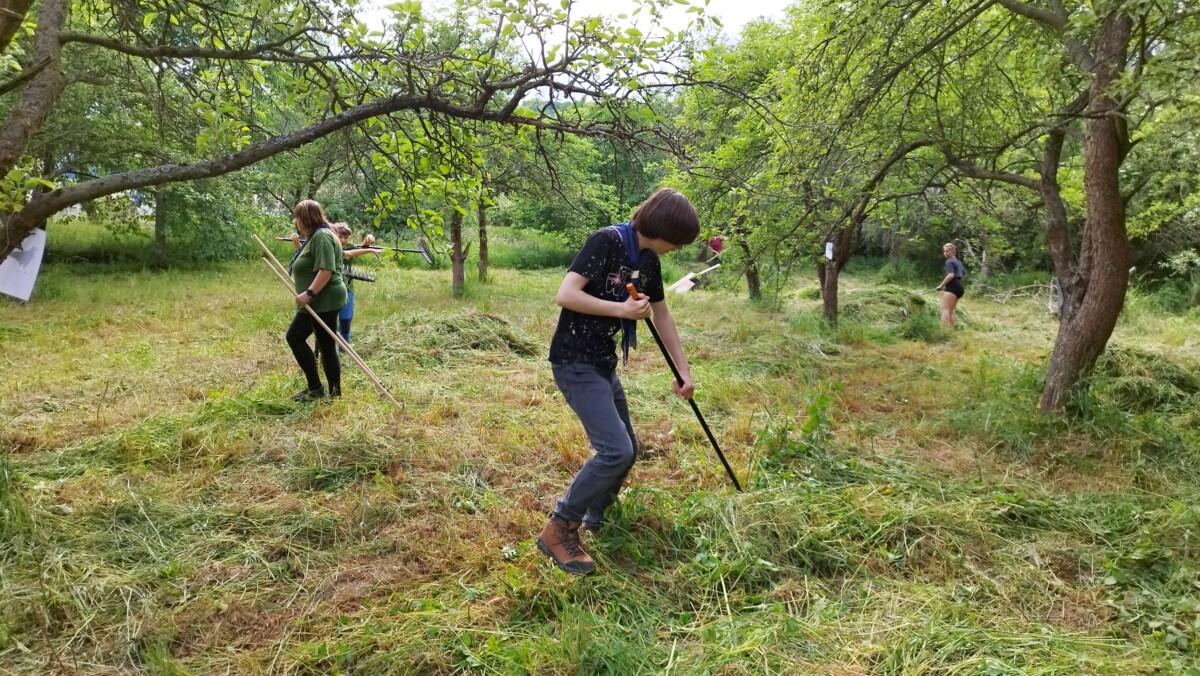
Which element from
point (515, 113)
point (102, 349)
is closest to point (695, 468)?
point (515, 113)

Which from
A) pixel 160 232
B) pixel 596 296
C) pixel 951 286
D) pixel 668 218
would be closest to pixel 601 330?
pixel 596 296

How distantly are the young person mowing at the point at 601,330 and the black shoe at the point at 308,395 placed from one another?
10.5 feet

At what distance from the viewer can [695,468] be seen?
407cm

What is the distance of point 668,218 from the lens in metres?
2.69

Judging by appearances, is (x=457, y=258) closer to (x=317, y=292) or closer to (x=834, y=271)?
(x=834, y=271)

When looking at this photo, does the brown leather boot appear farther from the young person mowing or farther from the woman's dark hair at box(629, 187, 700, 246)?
the woman's dark hair at box(629, 187, 700, 246)

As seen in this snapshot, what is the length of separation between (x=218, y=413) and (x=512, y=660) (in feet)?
11.5

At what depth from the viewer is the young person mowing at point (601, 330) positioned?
267 centimetres

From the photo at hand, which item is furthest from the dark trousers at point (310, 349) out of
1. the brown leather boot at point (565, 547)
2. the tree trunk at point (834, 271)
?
the tree trunk at point (834, 271)

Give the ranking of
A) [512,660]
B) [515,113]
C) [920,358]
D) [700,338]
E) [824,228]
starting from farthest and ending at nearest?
[700,338], [920,358], [824,228], [515,113], [512,660]

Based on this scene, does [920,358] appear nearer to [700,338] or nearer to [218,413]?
[700,338]

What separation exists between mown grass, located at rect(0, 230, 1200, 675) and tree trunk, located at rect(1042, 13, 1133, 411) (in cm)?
38

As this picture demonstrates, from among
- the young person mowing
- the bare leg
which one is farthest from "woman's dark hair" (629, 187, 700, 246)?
the bare leg

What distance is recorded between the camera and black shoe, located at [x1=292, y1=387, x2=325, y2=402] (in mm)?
5215
